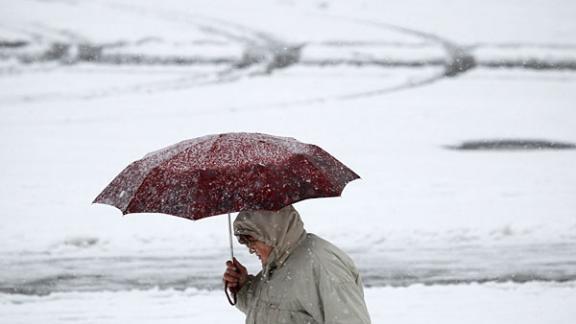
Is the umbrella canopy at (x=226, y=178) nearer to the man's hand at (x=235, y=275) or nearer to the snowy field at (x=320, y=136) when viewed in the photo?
the man's hand at (x=235, y=275)

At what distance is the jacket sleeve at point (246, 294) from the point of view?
3236 mm

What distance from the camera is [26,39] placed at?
55.3ft

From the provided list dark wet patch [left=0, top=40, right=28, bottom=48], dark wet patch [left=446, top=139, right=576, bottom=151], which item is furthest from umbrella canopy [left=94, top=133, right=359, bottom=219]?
dark wet patch [left=0, top=40, right=28, bottom=48]

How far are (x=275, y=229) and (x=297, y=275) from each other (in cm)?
17

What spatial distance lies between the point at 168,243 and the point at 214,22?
1158 cm

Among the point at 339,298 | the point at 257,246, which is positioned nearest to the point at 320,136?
the point at 257,246

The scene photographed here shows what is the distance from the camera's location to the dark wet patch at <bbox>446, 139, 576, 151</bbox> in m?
10.7

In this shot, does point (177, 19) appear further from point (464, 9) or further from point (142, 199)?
point (142, 199)

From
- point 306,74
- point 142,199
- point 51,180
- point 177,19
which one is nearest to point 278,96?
point 306,74

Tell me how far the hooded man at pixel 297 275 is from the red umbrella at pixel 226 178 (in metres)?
0.09

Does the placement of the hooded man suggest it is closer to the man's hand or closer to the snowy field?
the man's hand

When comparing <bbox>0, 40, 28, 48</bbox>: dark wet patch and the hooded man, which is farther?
<bbox>0, 40, 28, 48</bbox>: dark wet patch

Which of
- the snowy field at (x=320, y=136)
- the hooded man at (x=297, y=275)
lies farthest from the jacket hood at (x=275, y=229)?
the snowy field at (x=320, y=136)

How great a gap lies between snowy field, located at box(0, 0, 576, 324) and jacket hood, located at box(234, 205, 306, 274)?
3067mm
